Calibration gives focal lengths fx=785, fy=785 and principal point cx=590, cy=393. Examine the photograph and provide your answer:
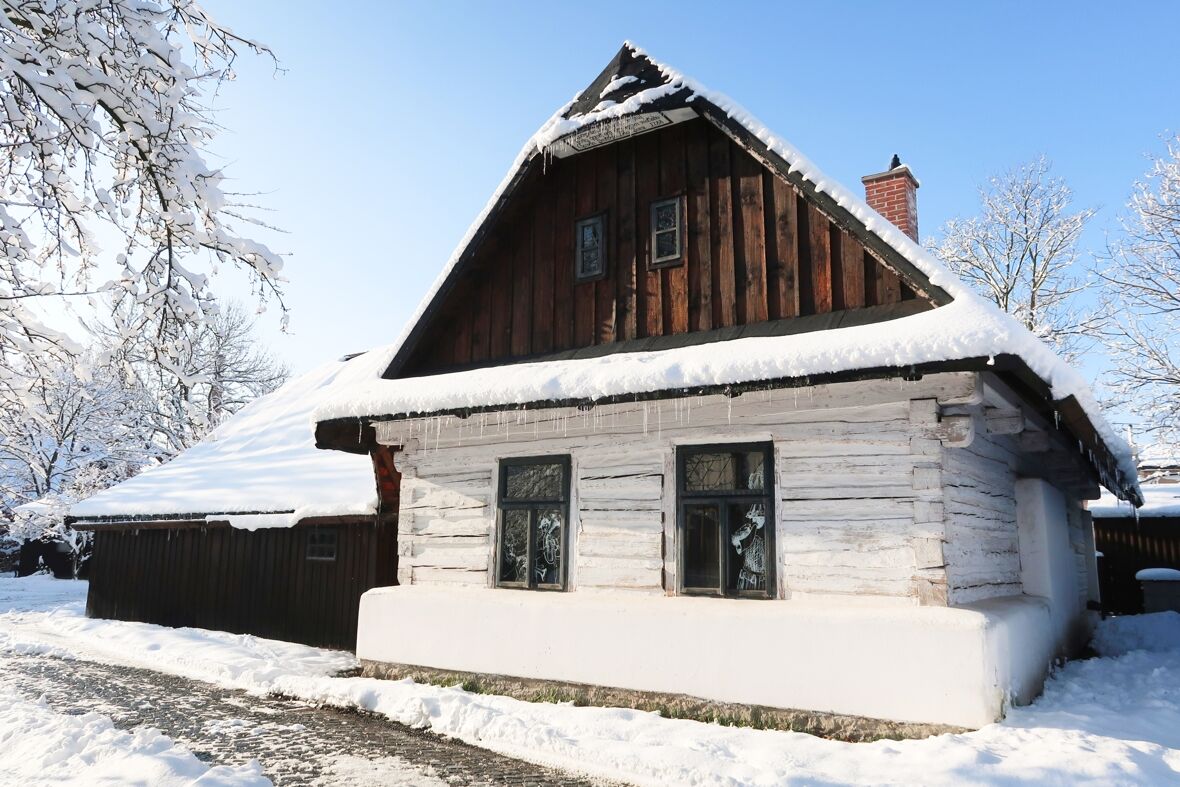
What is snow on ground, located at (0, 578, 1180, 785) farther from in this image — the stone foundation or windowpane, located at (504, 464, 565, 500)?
windowpane, located at (504, 464, 565, 500)

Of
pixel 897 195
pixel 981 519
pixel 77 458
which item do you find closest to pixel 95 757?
pixel 981 519

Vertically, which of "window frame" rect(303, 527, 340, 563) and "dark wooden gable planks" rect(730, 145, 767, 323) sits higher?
"dark wooden gable planks" rect(730, 145, 767, 323)

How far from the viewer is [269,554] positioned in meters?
13.3

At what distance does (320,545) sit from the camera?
12.7 m

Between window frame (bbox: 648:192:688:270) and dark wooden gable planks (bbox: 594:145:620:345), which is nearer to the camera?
window frame (bbox: 648:192:688:270)

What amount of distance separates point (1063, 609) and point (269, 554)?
11.9 metres

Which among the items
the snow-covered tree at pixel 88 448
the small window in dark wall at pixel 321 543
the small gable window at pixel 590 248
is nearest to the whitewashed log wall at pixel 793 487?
the small gable window at pixel 590 248

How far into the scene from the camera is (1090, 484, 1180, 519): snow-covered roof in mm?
18742

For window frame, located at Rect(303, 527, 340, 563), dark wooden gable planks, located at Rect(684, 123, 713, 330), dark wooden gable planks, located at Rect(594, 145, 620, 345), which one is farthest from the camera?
window frame, located at Rect(303, 527, 340, 563)

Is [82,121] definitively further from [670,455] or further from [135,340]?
[670,455]

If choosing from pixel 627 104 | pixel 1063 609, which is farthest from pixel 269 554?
pixel 1063 609

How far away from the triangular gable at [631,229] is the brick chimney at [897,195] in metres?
2.49

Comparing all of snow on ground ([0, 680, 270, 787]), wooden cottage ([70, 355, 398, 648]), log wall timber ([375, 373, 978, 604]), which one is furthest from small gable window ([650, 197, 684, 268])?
snow on ground ([0, 680, 270, 787])

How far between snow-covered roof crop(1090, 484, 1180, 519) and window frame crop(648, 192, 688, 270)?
14900 mm
